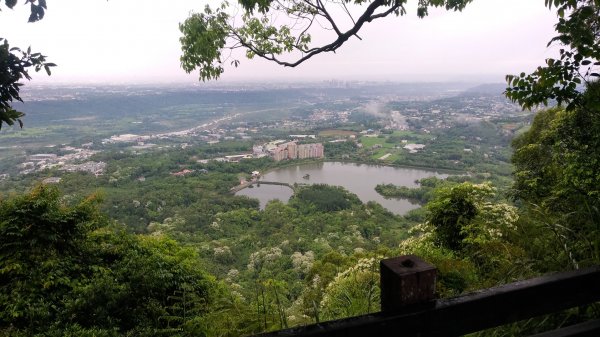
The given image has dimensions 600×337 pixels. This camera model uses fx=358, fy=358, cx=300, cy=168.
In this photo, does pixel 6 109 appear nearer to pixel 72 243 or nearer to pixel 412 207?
pixel 72 243

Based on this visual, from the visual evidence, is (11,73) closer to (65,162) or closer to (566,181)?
(566,181)

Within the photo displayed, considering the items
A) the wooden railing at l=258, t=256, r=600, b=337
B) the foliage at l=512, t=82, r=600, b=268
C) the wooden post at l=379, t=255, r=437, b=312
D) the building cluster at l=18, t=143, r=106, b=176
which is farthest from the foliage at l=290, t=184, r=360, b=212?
the wooden post at l=379, t=255, r=437, b=312

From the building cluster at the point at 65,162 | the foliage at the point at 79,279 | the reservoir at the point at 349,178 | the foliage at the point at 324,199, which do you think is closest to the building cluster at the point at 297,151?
the reservoir at the point at 349,178

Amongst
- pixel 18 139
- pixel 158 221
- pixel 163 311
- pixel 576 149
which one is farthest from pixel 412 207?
pixel 18 139

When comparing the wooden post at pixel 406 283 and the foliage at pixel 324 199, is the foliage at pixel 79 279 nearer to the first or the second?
the wooden post at pixel 406 283

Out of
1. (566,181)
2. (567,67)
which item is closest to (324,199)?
(566,181)

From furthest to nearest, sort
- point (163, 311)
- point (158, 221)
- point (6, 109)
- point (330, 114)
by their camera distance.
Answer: point (330, 114), point (158, 221), point (163, 311), point (6, 109)
